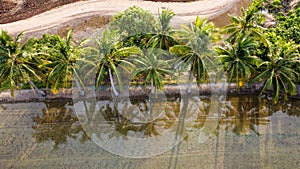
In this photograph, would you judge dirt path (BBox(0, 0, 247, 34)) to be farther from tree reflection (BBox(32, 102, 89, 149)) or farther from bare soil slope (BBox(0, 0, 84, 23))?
tree reflection (BBox(32, 102, 89, 149))

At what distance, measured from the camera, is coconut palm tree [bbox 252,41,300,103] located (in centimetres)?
2383

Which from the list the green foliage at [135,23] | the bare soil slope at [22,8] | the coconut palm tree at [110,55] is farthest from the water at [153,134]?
the bare soil slope at [22,8]

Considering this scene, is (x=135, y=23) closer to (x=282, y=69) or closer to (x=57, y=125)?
(x=57, y=125)

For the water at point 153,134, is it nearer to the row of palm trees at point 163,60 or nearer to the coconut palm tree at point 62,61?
the row of palm trees at point 163,60

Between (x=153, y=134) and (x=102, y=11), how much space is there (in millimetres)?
16008

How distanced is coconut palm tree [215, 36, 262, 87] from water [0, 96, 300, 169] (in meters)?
3.65

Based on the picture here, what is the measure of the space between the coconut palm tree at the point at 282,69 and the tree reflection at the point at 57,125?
15.6 metres

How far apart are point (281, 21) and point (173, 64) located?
13546 mm

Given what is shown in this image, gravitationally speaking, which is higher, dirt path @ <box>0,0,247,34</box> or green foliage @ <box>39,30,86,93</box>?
dirt path @ <box>0,0,247,34</box>

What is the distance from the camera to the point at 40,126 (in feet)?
85.1

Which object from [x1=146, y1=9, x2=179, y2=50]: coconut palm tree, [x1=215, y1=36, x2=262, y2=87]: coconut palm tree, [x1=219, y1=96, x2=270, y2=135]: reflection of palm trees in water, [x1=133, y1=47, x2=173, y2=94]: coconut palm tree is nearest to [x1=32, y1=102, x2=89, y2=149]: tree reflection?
[x1=133, y1=47, x2=173, y2=94]: coconut palm tree

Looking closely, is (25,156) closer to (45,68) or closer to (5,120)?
(5,120)

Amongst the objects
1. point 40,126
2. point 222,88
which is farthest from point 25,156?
point 222,88

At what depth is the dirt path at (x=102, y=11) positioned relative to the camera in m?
32.8
